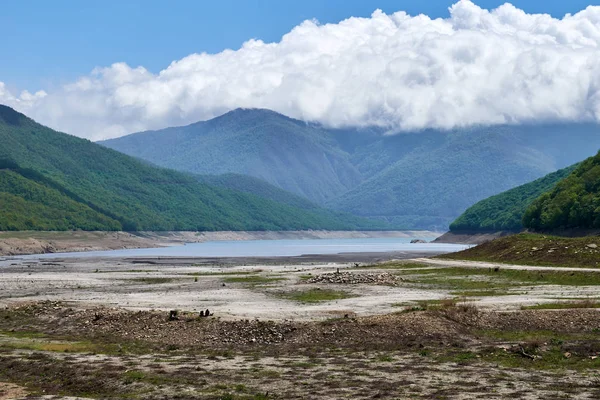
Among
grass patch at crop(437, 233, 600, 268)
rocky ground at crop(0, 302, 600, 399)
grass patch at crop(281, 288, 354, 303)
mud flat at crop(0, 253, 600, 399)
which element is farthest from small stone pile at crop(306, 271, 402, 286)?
rocky ground at crop(0, 302, 600, 399)

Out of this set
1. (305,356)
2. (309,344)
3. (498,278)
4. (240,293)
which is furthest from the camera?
(498,278)

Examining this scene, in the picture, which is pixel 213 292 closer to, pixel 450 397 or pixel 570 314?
pixel 570 314

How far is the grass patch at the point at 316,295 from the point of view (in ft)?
229

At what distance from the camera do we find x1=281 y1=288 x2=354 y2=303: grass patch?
69.7 meters

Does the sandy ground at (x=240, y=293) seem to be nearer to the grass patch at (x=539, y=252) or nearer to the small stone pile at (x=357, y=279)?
the small stone pile at (x=357, y=279)

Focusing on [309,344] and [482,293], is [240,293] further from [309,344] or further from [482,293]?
[309,344]

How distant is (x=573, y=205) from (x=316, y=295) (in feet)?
322

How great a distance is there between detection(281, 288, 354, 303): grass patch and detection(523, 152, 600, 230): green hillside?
83405mm

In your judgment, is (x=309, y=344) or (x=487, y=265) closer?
(x=309, y=344)

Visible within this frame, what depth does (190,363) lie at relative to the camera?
134 ft

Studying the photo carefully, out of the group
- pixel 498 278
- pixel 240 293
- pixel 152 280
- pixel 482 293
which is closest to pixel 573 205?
pixel 498 278

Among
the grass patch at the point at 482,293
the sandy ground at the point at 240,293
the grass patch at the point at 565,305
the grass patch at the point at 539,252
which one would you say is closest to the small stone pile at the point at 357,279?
the sandy ground at the point at 240,293

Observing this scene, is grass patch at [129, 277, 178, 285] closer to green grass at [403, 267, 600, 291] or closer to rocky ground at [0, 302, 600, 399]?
green grass at [403, 267, 600, 291]

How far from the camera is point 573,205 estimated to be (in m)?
157
